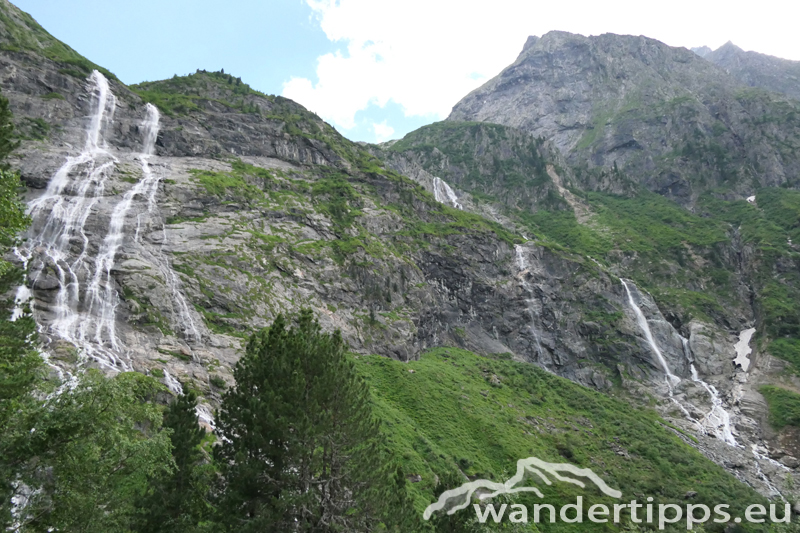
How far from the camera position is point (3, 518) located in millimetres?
12156

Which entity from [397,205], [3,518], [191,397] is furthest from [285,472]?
[397,205]

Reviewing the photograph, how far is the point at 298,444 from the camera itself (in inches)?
674

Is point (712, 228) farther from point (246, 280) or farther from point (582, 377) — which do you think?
point (246, 280)

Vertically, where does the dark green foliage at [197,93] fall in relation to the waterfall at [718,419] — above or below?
above

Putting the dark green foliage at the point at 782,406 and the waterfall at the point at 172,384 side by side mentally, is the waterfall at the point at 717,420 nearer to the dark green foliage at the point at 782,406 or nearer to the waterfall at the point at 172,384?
the dark green foliage at the point at 782,406

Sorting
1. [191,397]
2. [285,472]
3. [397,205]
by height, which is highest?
[397,205]

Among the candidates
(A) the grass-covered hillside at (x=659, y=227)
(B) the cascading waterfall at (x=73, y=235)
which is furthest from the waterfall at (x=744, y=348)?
(B) the cascading waterfall at (x=73, y=235)

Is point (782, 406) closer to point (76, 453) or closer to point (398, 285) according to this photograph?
point (398, 285)

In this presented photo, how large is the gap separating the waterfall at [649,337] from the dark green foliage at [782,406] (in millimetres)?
12042

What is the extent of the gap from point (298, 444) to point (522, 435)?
127ft

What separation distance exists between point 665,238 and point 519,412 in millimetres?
88579

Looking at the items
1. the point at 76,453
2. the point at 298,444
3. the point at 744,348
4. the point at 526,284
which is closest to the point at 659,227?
the point at 744,348

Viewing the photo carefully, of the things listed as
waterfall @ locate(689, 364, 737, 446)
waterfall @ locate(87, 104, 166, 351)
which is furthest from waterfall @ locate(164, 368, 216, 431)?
waterfall @ locate(689, 364, 737, 446)

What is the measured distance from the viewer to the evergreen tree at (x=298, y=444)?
55.0 ft
